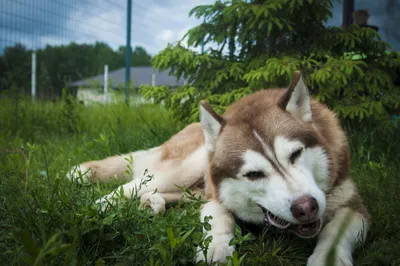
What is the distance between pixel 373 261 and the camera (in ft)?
6.57

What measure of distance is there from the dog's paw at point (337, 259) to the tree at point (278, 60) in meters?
2.75

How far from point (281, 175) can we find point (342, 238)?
18.8 inches

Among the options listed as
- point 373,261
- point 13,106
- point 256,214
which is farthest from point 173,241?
point 13,106

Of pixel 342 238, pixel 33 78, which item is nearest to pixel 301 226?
pixel 342 238

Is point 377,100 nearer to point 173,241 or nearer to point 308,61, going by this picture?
point 308,61

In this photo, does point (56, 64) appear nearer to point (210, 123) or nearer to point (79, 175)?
point (79, 175)

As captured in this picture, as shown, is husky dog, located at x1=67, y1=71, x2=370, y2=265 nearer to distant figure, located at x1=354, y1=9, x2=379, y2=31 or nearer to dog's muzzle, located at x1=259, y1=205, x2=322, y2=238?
dog's muzzle, located at x1=259, y1=205, x2=322, y2=238

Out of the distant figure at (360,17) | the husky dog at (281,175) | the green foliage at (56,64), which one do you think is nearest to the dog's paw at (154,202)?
the husky dog at (281,175)

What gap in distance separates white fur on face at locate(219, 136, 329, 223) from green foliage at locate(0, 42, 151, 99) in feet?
12.8

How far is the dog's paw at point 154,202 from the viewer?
286cm

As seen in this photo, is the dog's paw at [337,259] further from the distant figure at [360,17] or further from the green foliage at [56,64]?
the distant figure at [360,17]

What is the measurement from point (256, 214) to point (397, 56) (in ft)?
12.0

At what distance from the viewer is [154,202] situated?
2928 millimetres

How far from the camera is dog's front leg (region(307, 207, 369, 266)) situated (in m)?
1.92
